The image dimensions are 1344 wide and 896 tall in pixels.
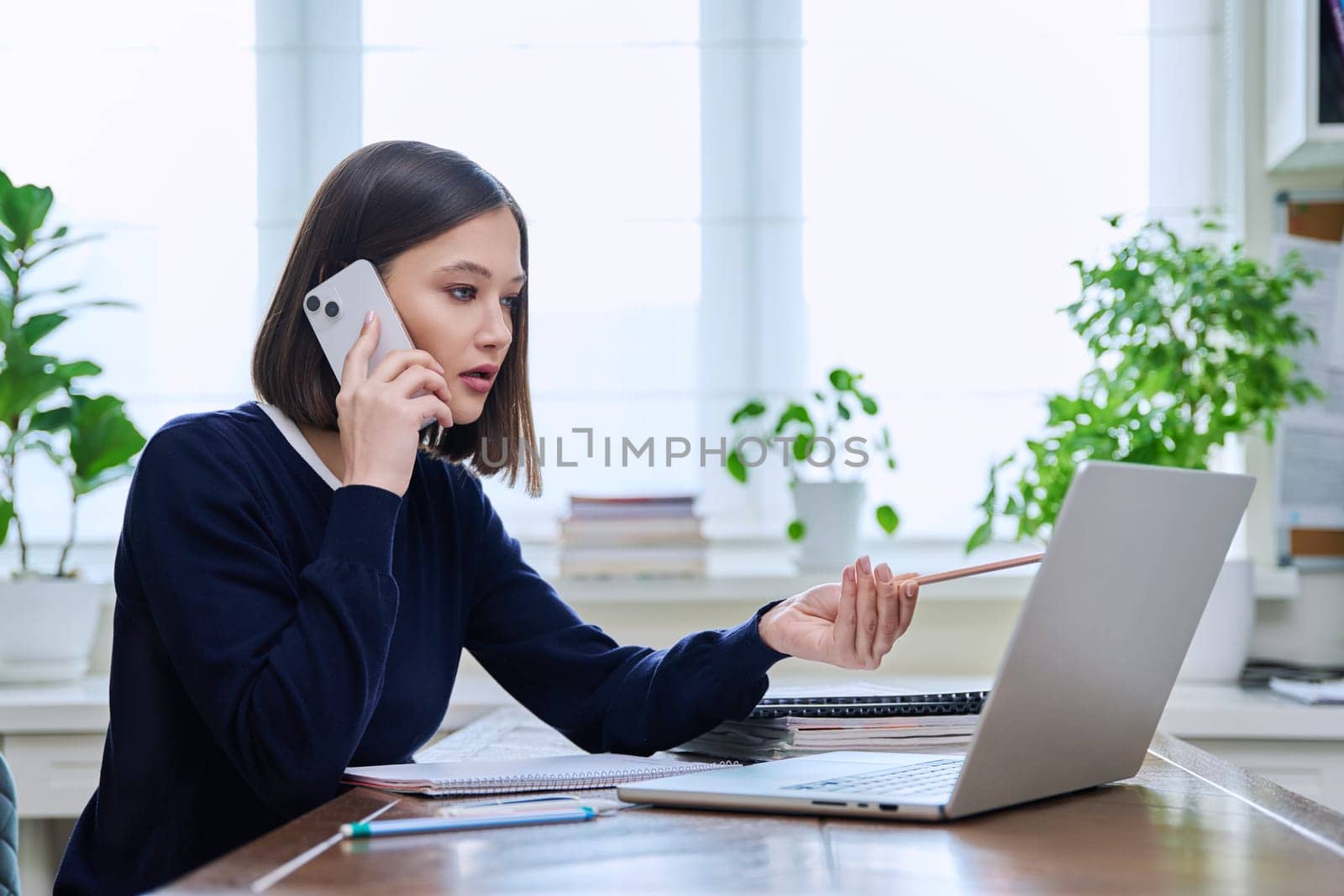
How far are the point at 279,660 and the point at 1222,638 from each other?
1.55 m

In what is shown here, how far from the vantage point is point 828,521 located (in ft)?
7.28

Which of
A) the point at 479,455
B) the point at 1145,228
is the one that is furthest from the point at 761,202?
the point at 479,455

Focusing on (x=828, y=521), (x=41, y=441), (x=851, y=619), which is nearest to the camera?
(x=851, y=619)

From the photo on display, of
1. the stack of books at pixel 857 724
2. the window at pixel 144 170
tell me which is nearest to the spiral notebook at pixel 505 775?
the stack of books at pixel 857 724

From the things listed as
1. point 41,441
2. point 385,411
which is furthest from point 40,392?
point 385,411

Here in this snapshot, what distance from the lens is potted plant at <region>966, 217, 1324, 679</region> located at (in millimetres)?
1964

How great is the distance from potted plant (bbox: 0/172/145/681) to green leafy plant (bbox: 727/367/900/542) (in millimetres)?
993

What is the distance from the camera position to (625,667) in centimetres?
132

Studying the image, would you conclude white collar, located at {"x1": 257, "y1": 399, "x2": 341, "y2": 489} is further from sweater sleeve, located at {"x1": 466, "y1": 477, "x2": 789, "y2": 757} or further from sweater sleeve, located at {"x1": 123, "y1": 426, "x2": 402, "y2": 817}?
sweater sleeve, located at {"x1": 466, "y1": 477, "x2": 789, "y2": 757}

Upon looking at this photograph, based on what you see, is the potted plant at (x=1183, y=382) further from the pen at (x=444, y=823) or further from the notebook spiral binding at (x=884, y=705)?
the pen at (x=444, y=823)

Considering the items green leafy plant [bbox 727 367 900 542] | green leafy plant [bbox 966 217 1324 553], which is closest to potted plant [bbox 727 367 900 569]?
green leafy plant [bbox 727 367 900 542]

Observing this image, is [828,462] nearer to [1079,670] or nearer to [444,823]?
[1079,670]

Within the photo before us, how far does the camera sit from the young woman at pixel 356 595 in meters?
1.02

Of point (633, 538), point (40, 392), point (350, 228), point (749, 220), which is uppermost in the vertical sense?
point (749, 220)
